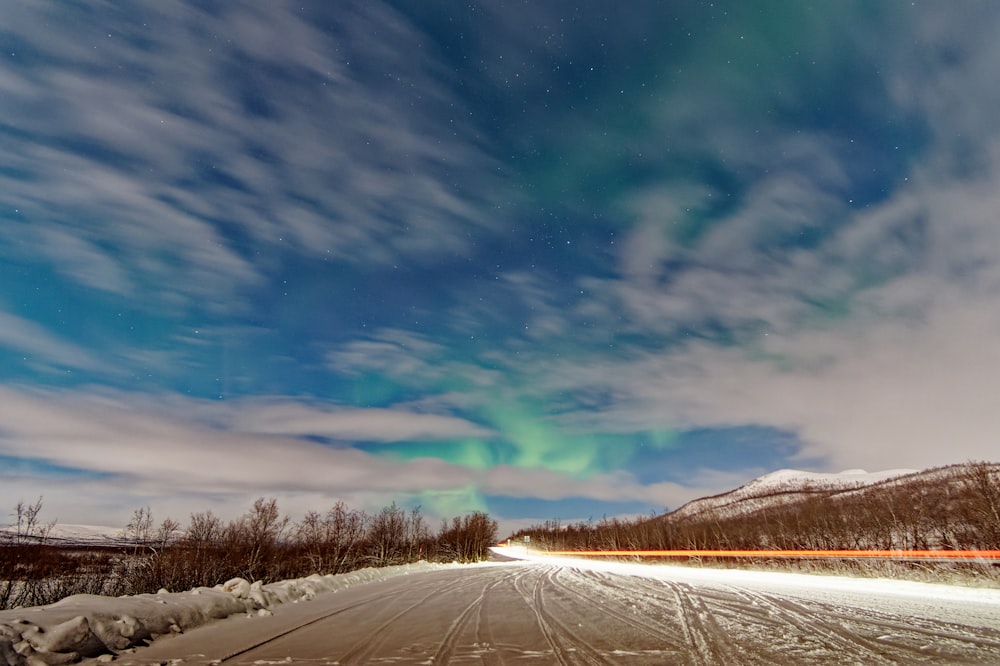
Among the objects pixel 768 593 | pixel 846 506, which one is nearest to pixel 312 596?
pixel 768 593

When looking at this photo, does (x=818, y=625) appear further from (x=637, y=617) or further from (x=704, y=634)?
(x=637, y=617)

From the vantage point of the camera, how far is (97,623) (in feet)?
22.0

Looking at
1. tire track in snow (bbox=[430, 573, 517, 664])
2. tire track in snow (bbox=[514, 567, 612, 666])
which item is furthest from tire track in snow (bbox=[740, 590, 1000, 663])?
tire track in snow (bbox=[430, 573, 517, 664])

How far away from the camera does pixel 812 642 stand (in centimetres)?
641

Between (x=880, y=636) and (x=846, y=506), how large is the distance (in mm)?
60283

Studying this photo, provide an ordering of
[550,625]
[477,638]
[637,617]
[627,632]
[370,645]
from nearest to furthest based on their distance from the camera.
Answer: [370,645] < [477,638] < [627,632] < [550,625] < [637,617]

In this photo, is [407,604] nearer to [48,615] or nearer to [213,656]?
[213,656]

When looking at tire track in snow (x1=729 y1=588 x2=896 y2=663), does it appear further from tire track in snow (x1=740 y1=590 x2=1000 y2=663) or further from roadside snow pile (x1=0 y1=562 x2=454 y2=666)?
roadside snow pile (x1=0 y1=562 x2=454 y2=666)

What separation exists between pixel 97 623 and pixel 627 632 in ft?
24.4

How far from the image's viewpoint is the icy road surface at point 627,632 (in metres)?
5.91

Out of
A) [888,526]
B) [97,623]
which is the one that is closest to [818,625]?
[97,623]

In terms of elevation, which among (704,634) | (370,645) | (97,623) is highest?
(97,623)

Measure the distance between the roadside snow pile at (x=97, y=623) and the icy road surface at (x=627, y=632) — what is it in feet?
1.46

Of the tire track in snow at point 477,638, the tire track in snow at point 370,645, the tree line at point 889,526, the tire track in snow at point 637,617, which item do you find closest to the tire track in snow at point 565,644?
the tire track in snow at point 477,638
